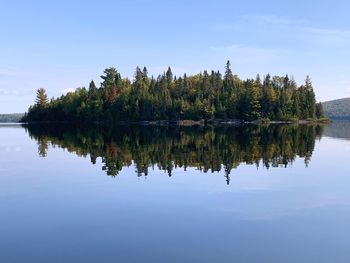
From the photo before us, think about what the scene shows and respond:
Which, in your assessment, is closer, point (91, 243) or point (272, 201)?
point (91, 243)

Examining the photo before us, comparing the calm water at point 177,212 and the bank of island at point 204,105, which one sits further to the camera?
the bank of island at point 204,105

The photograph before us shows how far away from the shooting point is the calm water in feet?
49.3

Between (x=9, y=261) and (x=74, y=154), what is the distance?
36232 millimetres

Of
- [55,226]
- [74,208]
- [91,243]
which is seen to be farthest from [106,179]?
[91,243]

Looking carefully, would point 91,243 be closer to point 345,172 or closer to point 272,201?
point 272,201

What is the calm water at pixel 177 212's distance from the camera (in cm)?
1502

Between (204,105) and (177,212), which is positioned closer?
(177,212)

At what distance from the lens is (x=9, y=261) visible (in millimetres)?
14195

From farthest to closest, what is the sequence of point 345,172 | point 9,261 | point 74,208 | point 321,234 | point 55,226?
point 345,172
point 74,208
point 55,226
point 321,234
point 9,261

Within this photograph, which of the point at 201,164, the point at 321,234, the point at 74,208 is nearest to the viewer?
the point at 321,234

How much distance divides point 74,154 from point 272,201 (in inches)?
1273

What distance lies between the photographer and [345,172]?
34.0 meters

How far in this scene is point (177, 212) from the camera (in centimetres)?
2075

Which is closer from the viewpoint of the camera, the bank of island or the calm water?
the calm water
